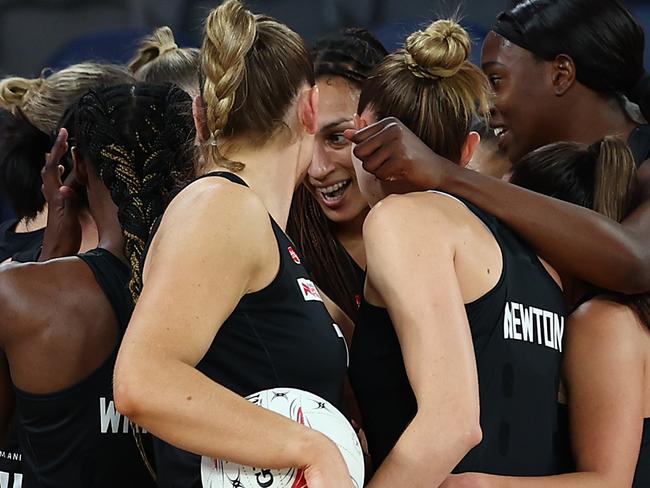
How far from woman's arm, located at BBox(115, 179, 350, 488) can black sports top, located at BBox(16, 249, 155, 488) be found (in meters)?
0.61

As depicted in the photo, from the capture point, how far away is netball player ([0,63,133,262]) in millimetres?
3262

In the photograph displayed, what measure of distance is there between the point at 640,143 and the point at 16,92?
76.7 inches

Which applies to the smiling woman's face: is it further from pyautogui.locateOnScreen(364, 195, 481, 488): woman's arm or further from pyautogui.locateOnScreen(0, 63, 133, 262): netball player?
pyautogui.locateOnScreen(364, 195, 481, 488): woman's arm

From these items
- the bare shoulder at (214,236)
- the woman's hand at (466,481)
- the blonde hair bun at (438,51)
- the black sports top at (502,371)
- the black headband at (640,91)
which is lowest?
the woman's hand at (466,481)

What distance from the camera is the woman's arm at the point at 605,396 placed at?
2.18 meters

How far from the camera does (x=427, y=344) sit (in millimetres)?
1896

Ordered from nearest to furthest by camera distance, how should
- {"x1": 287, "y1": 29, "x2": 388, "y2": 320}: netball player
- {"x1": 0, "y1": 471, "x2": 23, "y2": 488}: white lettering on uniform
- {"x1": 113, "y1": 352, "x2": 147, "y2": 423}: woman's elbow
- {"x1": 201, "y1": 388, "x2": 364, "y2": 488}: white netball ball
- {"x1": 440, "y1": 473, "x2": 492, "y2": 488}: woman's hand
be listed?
{"x1": 113, "y1": 352, "x2": 147, "y2": 423}: woman's elbow < {"x1": 201, "y1": 388, "x2": 364, "y2": 488}: white netball ball < {"x1": 440, "y1": 473, "x2": 492, "y2": 488}: woman's hand < {"x1": 0, "y1": 471, "x2": 23, "y2": 488}: white lettering on uniform < {"x1": 287, "y1": 29, "x2": 388, "y2": 320}: netball player

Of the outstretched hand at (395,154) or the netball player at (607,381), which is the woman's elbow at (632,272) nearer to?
the netball player at (607,381)

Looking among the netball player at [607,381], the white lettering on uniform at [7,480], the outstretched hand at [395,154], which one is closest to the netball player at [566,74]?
the netball player at [607,381]

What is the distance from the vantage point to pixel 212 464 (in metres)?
1.80

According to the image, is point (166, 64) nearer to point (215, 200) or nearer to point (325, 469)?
point (215, 200)

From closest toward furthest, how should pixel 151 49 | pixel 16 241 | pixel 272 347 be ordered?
pixel 272 347 < pixel 16 241 < pixel 151 49

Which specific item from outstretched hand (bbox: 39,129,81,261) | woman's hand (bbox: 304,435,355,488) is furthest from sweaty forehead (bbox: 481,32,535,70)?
woman's hand (bbox: 304,435,355,488)

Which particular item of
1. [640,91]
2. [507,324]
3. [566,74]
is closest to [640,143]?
[640,91]
